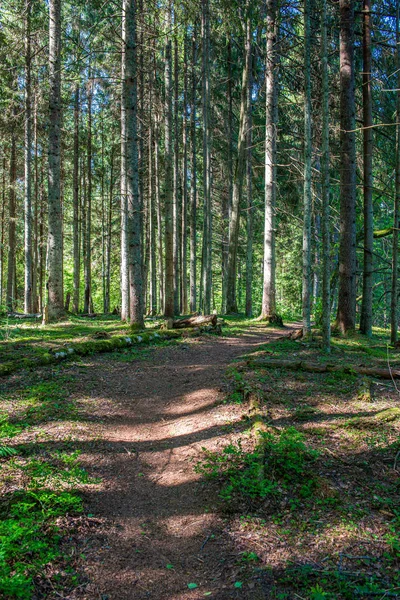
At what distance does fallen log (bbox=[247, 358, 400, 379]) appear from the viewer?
7359 millimetres

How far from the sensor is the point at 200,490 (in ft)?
13.8

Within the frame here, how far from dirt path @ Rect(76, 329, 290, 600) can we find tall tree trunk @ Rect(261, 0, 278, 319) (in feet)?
24.3

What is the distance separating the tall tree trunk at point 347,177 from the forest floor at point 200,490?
5331 mm

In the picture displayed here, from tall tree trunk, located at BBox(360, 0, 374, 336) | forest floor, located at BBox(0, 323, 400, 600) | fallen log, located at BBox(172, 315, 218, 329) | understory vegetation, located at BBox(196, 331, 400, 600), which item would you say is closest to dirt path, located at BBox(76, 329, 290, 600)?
forest floor, located at BBox(0, 323, 400, 600)

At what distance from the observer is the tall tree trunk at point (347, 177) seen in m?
11.2

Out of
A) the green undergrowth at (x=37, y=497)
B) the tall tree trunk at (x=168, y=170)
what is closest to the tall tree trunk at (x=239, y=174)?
the tall tree trunk at (x=168, y=170)

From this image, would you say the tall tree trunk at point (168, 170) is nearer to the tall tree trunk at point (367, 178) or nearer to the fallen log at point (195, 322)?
the fallen log at point (195, 322)

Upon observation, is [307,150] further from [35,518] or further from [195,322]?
[35,518]

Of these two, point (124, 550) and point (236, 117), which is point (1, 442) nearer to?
point (124, 550)

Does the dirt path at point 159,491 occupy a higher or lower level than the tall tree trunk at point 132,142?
lower

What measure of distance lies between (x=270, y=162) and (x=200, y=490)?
1198cm

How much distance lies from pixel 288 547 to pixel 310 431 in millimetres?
2108

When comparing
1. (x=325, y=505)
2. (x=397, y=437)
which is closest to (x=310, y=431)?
(x=397, y=437)

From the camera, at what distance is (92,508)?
381cm
